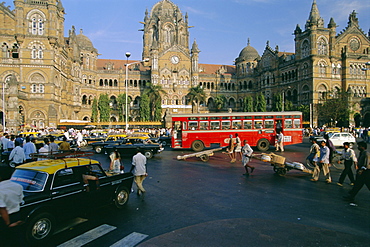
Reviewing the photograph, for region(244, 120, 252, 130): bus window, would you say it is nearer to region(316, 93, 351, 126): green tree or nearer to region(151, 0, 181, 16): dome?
region(316, 93, 351, 126): green tree

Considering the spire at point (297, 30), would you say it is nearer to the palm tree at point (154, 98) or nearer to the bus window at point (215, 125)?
the palm tree at point (154, 98)

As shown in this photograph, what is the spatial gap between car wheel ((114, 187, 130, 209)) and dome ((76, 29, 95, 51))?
58225 mm

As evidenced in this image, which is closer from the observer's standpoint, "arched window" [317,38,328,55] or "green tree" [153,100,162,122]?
"arched window" [317,38,328,55]

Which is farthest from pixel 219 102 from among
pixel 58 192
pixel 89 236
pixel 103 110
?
pixel 89 236

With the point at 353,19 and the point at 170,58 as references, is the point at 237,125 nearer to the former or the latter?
the point at 170,58

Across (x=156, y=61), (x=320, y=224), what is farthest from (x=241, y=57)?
(x=320, y=224)

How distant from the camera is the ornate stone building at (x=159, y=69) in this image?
131 feet

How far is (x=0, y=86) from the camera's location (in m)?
39.6

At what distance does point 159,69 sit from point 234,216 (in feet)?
186

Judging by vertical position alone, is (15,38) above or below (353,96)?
above

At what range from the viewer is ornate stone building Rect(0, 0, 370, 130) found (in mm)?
39875

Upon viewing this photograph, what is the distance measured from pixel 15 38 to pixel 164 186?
43.0m

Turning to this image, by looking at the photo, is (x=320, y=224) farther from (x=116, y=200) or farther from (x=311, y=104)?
(x=311, y=104)

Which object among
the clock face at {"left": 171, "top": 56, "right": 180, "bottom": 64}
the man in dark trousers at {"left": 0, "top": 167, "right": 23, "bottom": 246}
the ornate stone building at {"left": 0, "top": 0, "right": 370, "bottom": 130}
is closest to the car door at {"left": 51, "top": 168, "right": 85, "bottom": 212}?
the man in dark trousers at {"left": 0, "top": 167, "right": 23, "bottom": 246}
